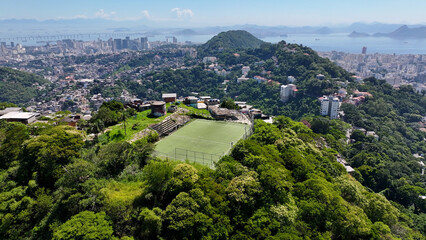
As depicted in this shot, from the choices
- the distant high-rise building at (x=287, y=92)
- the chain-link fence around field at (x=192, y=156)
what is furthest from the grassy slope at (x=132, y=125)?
the distant high-rise building at (x=287, y=92)

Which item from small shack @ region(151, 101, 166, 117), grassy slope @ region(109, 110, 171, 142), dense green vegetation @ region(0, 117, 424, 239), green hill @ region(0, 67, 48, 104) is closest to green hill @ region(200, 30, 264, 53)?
green hill @ region(0, 67, 48, 104)

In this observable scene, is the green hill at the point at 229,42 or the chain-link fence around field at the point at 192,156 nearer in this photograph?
the chain-link fence around field at the point at 192,156

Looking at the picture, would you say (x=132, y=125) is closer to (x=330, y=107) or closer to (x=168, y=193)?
(x=168, y=193)

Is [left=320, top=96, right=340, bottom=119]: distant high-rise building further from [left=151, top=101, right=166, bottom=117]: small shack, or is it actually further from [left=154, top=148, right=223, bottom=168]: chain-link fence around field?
[left=154, top=148, right=223, bottom=168]: chain-link fence around field

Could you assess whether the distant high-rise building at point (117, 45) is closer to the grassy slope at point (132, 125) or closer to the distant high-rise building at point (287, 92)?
the distant high-rise building at point (287, 92)

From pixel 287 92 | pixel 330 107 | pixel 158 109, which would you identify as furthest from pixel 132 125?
pixel 287 92

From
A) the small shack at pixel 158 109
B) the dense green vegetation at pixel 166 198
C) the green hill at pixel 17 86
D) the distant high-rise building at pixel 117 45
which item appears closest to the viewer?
the dense green vegetation at pixel 166 198
